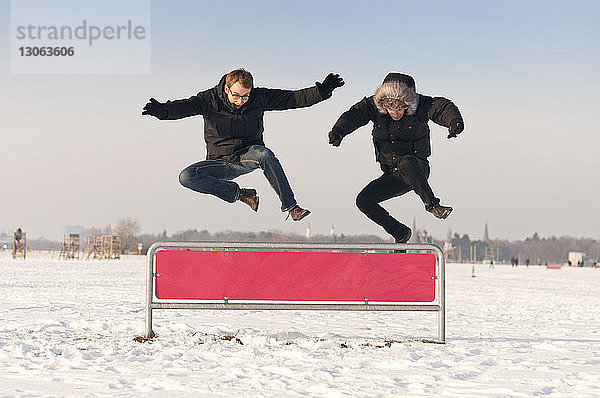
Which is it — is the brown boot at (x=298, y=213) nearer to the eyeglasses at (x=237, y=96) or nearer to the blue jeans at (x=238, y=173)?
the blue jeans at (x=238, y=173)

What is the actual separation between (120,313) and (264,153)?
6.11m

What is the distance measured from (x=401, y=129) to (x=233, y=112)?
59.1 inches

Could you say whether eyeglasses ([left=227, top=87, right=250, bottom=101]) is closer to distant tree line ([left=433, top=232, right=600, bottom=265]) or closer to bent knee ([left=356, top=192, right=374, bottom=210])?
bent knee ([left=356, top=192, right=374, bottom=210])

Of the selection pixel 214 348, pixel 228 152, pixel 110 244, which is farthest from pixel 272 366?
pixel 110 244

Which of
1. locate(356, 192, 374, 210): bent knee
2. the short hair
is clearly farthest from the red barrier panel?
the short hair

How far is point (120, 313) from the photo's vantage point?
10.3 m

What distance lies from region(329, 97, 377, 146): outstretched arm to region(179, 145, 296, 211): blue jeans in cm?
56

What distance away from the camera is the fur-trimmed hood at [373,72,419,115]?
5469 millimetres

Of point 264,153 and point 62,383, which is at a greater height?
point 264,153

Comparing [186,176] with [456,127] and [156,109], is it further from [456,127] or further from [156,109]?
[456,127]

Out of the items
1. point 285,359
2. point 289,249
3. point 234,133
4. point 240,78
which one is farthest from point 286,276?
point 240,78

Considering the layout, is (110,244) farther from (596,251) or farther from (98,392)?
(596,251)

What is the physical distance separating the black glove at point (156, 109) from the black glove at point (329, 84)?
137cm

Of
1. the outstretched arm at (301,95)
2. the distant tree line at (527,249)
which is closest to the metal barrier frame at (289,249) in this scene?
the outstretched arm at (301,95)
